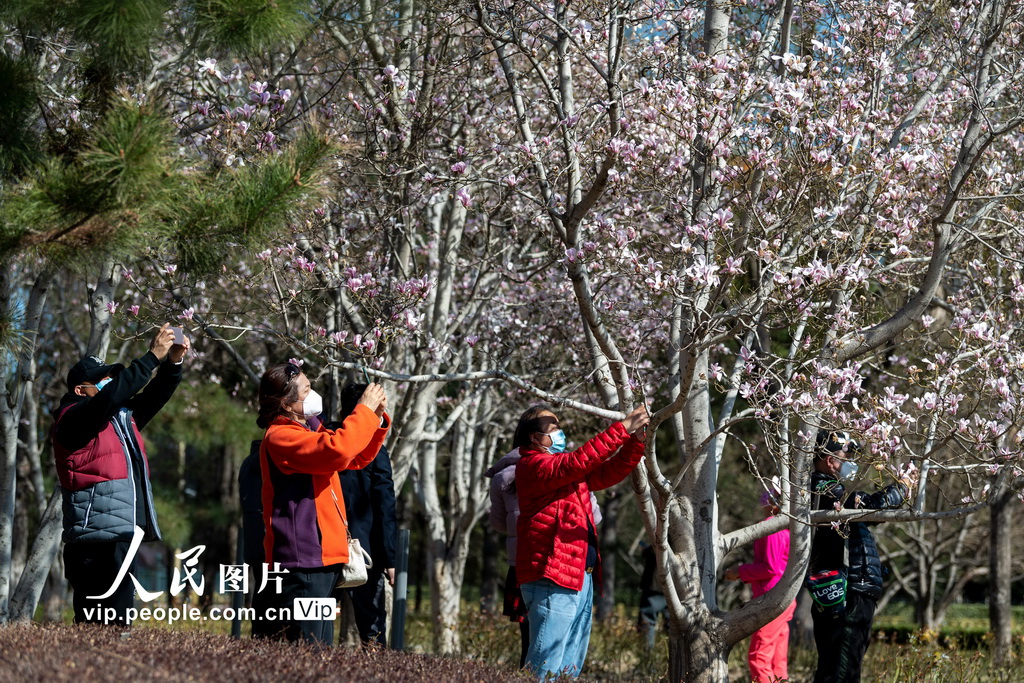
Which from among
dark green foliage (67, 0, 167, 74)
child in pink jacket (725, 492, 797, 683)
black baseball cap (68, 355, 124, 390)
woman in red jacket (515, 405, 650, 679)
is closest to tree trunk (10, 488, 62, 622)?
black baseball cap (68, 355, 124, 390)

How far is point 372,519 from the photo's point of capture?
550 cm

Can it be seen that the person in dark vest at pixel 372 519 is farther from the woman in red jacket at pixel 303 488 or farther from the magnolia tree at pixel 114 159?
the magnolia tree at pixel 114 159

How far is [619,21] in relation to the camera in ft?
17.6

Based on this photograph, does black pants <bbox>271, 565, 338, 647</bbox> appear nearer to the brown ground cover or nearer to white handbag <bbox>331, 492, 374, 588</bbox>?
white handbag <bbox>331, 492, 374, 588</bbox>

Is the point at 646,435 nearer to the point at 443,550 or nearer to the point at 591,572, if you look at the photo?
the point at 591,572

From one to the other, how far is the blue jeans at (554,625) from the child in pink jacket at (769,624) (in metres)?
2.01

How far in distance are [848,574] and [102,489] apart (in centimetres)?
387

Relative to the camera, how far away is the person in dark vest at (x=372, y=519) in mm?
5379

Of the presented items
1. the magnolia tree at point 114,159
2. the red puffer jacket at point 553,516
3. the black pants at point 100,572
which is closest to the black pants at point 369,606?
the red puffer jacket at point 553,516

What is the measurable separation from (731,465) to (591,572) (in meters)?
13.2

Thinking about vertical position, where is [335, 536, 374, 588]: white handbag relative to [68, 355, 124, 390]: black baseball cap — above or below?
below

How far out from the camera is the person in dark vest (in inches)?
212

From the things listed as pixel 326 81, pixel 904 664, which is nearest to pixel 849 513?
pixel 904 664

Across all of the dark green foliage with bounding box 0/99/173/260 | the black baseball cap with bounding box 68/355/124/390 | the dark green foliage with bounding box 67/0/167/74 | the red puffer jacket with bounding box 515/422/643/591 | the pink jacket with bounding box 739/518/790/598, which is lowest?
the pink jacket with bounding box 739/518/790/598
